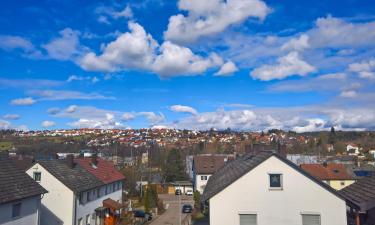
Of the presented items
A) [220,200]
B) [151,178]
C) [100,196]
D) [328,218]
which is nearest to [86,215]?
[100,196]

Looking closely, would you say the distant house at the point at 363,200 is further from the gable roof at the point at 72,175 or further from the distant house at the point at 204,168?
the distant house at the point at 204,168

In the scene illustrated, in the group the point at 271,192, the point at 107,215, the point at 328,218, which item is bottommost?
the point at 107,215

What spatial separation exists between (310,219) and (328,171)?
44.8m

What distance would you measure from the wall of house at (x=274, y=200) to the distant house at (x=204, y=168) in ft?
154

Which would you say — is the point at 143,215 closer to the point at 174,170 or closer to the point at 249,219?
the point at 249,219

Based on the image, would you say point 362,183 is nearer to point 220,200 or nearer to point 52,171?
point 220,200

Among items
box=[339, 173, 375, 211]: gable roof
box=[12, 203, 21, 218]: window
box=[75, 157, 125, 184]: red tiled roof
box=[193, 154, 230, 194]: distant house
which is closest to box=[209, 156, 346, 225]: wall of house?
box=[339, 173, 375, 211]: gable roof

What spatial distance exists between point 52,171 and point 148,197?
18.0 meters

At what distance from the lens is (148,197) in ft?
168

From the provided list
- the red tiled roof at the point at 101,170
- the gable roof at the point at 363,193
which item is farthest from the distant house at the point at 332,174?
the gable roof at the point at 363,193

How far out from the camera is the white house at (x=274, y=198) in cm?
2355

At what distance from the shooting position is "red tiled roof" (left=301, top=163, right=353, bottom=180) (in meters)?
64.0

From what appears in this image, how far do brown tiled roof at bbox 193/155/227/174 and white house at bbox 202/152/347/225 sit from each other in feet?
161

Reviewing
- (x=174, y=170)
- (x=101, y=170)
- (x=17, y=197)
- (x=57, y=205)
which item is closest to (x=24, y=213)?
(x=17, y=197)
